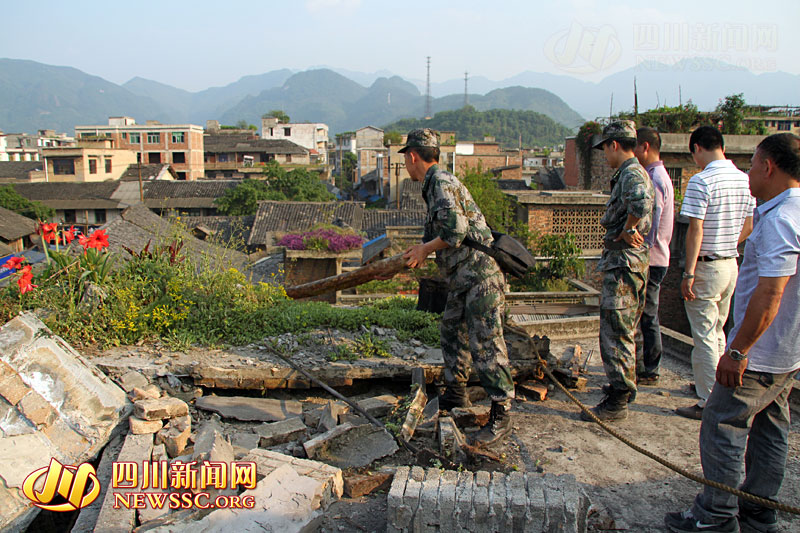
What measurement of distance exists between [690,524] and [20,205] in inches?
1549

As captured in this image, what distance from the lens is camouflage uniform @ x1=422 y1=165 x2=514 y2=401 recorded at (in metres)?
4.14

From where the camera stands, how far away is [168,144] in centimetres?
5438

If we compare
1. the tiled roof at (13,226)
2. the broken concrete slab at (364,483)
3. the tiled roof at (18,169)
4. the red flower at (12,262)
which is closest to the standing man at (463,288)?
the broken concrete slab at (364,483)

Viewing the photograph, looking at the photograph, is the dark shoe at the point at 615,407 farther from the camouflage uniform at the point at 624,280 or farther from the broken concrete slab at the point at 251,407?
the broken concrete slab at the point at 251,407

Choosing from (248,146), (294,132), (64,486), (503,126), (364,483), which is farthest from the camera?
(503,126)

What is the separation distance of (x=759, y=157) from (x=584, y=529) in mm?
2206

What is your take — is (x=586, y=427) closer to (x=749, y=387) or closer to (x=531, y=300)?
(x=749, y=387)

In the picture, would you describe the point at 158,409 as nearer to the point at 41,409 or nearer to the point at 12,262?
the point at 41,409

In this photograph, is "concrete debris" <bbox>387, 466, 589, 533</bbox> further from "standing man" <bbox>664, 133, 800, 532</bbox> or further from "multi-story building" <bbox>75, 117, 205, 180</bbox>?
"multi-story building" <bbox>75, 117, 205, 180</bbox>

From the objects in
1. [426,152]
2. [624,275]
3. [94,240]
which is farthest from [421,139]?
[94,240]

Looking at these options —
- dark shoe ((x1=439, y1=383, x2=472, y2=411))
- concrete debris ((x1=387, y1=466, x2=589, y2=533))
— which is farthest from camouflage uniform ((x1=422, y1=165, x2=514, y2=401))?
concrete debris ((x1=387, y1=466, x2=589, y2=533))

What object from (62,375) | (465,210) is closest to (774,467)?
(465,210)

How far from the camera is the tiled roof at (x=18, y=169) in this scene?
45000mm

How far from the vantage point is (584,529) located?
2906 millimetres
